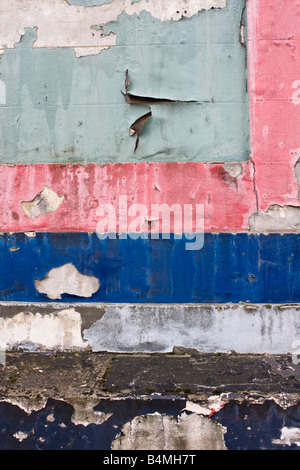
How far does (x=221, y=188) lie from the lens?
3.20 meters

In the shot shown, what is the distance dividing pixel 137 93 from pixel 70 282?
5.06 ft

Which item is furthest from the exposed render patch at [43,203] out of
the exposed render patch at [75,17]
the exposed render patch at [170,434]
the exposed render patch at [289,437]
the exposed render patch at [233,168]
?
the exposed render patch at [289,437]

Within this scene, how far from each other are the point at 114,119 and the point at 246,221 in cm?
128

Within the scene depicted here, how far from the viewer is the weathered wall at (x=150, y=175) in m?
3.17

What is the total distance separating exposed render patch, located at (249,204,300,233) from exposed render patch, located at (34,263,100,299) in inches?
50.5

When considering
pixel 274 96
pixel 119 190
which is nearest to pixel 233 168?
pixel 274 96

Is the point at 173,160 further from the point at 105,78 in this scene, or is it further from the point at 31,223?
the point at 31,223

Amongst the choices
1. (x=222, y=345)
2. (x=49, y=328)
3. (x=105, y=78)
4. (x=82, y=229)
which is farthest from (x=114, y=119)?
(x=222, y=345)

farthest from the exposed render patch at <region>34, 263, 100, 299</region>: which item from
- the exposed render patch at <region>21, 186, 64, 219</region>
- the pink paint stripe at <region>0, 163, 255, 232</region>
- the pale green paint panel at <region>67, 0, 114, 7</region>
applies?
the pale green paint panel at <region>67, 0, 114, 7</region>

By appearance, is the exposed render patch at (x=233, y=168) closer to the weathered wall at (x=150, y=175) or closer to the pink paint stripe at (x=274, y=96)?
the weathered wall at (x=150, y=175)

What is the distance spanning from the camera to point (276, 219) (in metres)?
3.18

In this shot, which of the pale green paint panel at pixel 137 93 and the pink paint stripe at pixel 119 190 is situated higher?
the pale green paint panel at pixel 137 93

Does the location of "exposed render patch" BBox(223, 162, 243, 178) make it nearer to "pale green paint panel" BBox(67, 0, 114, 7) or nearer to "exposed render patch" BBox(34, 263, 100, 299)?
"exposed render patch" BBox(34, 263, 100, 299)

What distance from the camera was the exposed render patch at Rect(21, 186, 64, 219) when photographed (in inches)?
129
